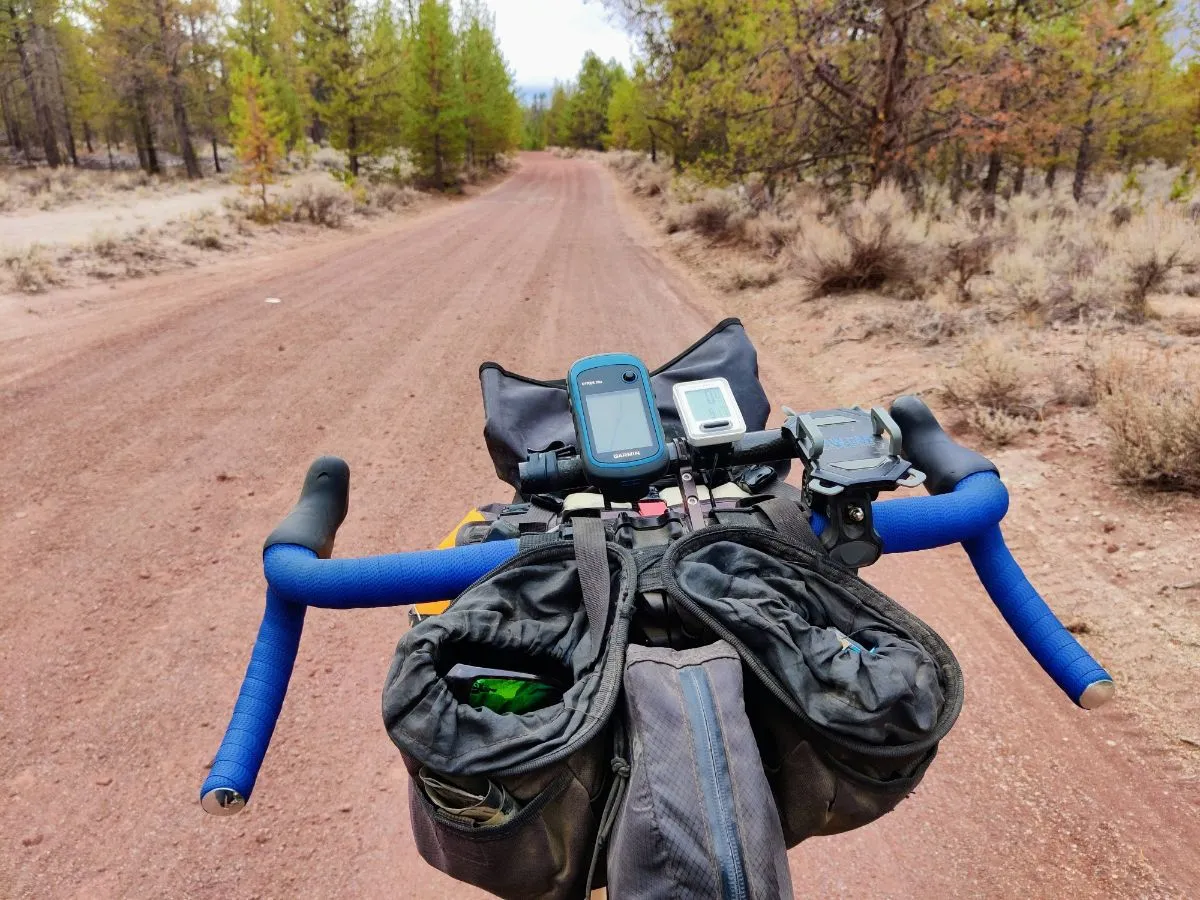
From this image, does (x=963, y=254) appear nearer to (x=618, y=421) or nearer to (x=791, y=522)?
(x=618, y=421)

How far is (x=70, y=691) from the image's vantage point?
10.4ft

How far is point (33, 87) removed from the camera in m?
30.3

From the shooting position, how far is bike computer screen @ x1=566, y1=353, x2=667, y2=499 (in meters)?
1.38

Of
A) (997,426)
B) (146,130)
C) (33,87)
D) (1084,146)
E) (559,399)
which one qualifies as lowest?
(997,426)

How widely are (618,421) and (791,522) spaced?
39 centimetres

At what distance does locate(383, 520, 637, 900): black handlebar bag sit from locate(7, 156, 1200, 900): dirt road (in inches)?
65.4

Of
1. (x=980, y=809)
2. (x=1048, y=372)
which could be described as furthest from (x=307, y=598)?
(x=1048, y=372)

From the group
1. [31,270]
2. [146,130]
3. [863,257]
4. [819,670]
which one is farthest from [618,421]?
[146,130]

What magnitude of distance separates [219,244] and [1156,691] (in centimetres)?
1455

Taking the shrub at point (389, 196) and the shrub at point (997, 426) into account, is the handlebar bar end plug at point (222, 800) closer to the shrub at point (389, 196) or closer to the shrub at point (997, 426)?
the shrub at point (997, 426)

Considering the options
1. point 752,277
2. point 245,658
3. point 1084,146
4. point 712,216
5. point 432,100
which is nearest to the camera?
point 245,658

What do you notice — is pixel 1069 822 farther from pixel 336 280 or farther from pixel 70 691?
pixel 336 280

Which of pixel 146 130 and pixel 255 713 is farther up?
pixel 146 130

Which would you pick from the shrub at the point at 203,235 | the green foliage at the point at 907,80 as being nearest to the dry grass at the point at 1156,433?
the green foliage at the point at 907,80
